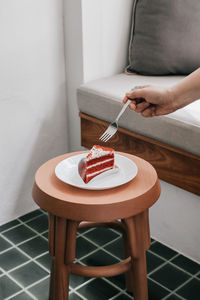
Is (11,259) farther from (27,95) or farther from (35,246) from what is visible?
(27,95)

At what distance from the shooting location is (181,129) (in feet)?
5.49

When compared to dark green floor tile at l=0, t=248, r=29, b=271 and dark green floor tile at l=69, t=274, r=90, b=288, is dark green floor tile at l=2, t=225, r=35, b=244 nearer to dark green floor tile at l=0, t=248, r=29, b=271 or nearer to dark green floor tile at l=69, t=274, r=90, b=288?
dark green floor tile at l=0, t=248, r=29, b=271

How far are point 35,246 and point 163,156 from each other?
74 centimetres

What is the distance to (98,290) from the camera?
1709 millimetres

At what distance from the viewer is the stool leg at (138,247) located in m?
1.37

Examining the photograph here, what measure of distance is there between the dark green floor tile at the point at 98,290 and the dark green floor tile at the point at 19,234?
46 centimetres

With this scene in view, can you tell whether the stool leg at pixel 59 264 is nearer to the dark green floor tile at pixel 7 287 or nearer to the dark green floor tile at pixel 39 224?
the dark green floor tile at pixel 7 287

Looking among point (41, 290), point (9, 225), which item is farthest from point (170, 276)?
point (9, 225)

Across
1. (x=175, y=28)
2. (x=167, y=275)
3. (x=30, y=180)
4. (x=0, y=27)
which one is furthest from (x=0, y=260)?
(x=175, y=28)

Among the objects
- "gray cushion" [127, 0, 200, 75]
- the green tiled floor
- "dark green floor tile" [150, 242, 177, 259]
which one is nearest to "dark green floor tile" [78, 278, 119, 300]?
the green tiled floor

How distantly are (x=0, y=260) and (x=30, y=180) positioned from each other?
0.49 meters

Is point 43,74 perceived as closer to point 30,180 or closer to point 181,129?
point 30,180

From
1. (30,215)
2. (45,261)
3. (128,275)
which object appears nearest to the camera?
(128,275)

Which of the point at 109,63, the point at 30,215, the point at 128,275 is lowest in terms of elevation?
the point at 30,215
